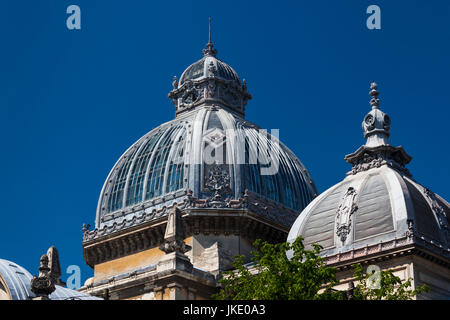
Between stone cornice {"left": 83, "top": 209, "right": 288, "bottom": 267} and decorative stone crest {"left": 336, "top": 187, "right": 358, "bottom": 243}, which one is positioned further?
stone cornice {"left": 83, "top": 209, "right": 288, "bottom": 267}

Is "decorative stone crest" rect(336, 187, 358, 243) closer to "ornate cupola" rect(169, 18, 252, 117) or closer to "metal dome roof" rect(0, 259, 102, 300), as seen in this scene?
"metal dome roof" rect(0, 259, 102, 300)

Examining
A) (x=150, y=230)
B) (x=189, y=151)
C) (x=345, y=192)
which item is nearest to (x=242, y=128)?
(x=189, y=151)

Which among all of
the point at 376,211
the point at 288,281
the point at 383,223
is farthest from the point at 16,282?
the point at 376,211

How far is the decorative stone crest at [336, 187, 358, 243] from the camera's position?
59.0 metres

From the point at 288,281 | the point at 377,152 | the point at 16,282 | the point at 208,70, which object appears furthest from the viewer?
the point at 208,70

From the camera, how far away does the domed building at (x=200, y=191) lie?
69188 millimetres

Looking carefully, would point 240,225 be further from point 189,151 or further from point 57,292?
point 57,292

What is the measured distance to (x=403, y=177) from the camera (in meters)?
61.7

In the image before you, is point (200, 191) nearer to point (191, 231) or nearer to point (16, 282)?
point (191, 231)

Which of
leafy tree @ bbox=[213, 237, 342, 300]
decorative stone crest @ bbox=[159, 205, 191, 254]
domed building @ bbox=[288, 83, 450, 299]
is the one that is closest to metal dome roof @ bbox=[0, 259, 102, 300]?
leafy tree @ bbox=[213, 237, 342, 300]

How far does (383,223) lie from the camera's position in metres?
58.2

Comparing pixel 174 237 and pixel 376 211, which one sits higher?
pixel 376 211

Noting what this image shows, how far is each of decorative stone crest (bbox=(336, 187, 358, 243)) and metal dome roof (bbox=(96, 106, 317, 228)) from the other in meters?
11.7

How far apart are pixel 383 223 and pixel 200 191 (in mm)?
15858
